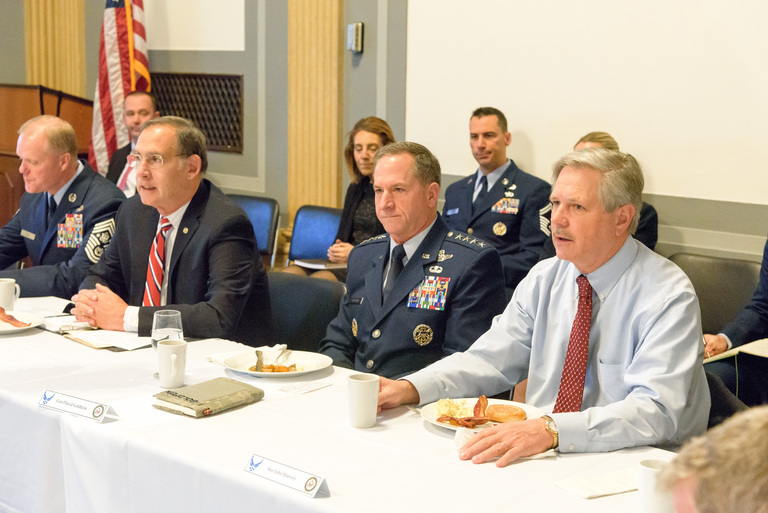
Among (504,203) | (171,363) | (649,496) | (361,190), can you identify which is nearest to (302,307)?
(171,363)

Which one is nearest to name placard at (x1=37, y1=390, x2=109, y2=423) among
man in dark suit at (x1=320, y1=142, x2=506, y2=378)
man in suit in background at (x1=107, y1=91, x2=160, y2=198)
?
man in dark suit at (x1=320, y1=142, x2=506, y2=378)

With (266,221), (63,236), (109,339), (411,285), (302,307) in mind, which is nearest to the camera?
(109,339)

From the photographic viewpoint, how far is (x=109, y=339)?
8.27 ft

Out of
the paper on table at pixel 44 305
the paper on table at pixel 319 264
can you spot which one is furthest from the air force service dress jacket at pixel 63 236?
the paper on table at pixel 319 264

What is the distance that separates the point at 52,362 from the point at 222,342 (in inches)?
19.4

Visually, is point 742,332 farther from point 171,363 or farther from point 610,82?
point 171,363

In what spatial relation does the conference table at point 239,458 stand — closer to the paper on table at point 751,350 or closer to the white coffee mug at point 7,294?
the white coffee mug at point 7,294

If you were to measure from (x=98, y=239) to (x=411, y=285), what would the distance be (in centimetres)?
157

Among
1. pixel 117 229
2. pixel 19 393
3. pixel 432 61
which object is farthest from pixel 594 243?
pixel 432 61

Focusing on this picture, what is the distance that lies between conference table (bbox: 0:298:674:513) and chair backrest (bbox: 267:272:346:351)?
28.8 inches

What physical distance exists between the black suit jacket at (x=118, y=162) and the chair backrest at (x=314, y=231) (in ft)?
5.23

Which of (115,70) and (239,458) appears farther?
(115,70)

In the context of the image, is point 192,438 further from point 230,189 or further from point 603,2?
point 230,189

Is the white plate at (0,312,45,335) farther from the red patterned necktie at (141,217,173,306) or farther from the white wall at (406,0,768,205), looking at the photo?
the white wall at (406,0,768,205)
